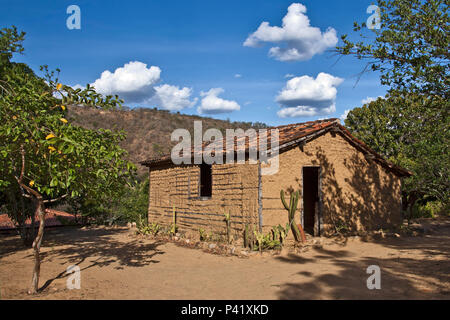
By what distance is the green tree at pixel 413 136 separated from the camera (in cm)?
930

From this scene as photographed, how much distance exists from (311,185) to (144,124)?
34248 mm

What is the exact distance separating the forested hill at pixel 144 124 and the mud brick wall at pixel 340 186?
28.0m

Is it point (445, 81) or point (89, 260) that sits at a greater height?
point (445, 81)

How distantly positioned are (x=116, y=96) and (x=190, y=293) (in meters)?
4.07

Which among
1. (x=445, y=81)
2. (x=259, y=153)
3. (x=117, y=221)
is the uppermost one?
(x=445, y=81)

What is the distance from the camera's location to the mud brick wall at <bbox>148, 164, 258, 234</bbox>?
1031 centimetres

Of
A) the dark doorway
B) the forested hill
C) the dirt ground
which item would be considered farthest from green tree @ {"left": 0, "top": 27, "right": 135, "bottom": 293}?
the forested hill

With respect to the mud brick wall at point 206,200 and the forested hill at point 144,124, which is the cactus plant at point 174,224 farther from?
the forested hill at point 144,124

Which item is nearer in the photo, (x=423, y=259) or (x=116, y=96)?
(x=116, y=96)

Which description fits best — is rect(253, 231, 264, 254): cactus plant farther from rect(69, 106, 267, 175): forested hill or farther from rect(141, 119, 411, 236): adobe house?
rect(69, 106, 267, 175): forested hill

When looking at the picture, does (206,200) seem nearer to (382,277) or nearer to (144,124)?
(382,277)
